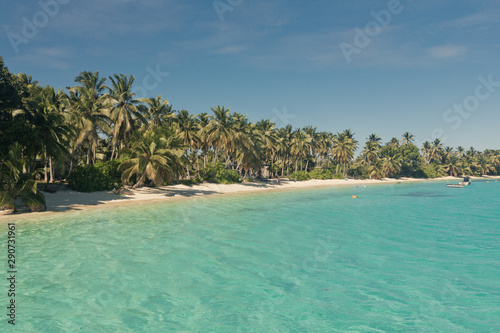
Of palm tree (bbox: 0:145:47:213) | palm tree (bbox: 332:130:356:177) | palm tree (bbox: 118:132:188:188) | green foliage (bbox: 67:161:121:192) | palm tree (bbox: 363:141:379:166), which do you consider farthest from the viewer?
palm tree (bbox: 363:141:379:166)

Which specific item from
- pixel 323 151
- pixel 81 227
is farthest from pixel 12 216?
pixel 323 151

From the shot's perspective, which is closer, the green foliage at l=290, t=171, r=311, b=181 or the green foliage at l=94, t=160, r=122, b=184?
the green foliage at l=94, t=160, r=122, b=184

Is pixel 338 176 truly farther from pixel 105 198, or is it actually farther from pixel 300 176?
pixel 105 198

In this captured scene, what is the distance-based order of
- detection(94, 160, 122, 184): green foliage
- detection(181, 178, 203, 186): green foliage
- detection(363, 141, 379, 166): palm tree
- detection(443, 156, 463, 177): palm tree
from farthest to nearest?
detection(443, 156, 463, 177): palm tree
detection(363, 141, 379, 166): palm tree
detection(181, 178, 203, 186): green foliage
detection(94, 160, 122, 184): green foliage

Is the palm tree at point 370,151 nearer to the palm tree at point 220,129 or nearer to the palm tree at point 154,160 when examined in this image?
the palm tree at point 220,129

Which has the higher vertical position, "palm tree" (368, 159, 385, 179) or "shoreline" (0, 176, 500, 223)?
"palm tree" (368, 159, 385, 179)

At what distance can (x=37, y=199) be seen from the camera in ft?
75.7

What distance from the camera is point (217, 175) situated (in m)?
54.7

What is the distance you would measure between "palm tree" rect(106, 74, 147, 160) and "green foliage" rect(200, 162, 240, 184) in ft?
55.0

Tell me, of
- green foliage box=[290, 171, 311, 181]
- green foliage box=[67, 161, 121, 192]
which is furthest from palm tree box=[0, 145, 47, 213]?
green foliage box=[290, 171, 311, 181]

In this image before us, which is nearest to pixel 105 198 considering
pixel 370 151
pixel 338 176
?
pixel 338 176

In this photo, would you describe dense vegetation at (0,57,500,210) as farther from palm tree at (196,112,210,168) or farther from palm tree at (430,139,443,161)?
palm tree at (430,139,443,161)

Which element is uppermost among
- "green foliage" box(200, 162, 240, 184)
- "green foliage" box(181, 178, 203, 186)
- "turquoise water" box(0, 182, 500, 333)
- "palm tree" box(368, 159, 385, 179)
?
"palm tree" box(368, 159, 385, 179)

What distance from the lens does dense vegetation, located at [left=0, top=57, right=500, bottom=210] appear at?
915 inches
